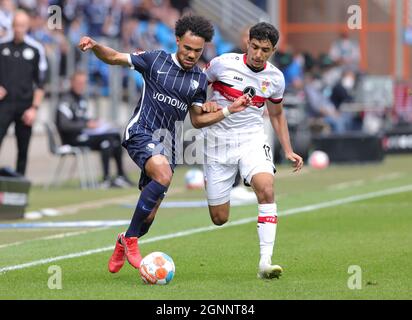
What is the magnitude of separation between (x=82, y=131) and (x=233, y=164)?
10.6 m

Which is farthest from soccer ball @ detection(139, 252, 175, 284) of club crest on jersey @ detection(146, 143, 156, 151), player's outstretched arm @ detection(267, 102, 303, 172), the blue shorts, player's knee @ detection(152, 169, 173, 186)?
player's outstretched arm @ detection(267, 102, 303, 172)

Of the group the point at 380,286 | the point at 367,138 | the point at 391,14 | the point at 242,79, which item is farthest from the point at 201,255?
the point at 391,14

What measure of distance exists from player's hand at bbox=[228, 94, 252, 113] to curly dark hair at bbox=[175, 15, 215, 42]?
65 cm

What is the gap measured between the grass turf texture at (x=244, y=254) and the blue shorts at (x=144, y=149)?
938 mm

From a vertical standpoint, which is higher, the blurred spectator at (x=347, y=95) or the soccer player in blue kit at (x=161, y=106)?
the blurred spectator at (x=347, y=95)

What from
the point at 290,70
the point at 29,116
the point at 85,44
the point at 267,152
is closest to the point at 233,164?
the point at 267,152

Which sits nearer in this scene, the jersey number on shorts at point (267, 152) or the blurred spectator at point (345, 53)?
the jersey number on shorts at point (267, 152)

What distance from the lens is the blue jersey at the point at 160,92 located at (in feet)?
34.3

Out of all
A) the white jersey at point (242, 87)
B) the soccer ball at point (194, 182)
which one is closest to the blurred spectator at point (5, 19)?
the soccer ball at point (194, 182)

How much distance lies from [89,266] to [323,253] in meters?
2.32

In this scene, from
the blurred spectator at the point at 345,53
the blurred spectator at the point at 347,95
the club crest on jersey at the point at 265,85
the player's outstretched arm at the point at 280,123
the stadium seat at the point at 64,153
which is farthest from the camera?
the blurred spectator at the point at 345,53

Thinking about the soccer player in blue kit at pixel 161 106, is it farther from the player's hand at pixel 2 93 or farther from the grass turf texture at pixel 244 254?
the player's hand at pixel 2 93

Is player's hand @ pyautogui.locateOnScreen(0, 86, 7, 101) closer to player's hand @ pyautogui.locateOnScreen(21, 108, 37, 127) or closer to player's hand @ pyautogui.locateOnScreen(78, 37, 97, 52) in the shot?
player's hand @ pyautogui.locateOnScreen(21, 108, 37, 127)
